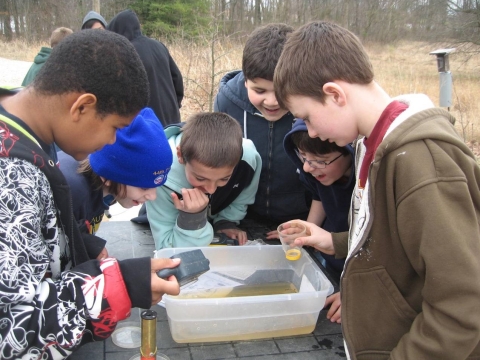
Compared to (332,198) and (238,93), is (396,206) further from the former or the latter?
(238,93)

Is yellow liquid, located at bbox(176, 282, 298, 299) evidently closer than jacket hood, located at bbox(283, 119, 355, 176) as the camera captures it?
Yes

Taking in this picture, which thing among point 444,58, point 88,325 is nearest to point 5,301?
point 88,325

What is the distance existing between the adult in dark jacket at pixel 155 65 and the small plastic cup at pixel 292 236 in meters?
2.34

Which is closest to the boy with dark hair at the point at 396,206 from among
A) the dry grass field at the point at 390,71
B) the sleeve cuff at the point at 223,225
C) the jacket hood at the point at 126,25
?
the sleeve cuff at the point at 223,225

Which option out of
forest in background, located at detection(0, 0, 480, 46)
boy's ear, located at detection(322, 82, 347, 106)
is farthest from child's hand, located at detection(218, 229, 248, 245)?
forest in background, located at detection(0, 0, 480, 46)

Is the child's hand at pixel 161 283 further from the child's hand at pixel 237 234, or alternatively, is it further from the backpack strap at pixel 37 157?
the child's hand at pixel 237 234

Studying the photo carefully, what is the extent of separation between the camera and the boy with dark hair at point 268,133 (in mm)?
2252

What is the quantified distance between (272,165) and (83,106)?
1.43 m

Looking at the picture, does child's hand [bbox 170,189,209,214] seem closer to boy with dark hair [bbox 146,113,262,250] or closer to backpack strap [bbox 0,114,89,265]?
boy with dark hair [bbox 146,113,262,250]

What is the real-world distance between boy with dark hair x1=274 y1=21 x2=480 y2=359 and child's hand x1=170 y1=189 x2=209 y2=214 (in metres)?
0.72

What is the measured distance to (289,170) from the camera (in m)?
2.44

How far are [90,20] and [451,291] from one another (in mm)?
4278

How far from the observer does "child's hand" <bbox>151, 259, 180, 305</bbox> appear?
1.23m

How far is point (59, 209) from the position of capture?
1.17 m
